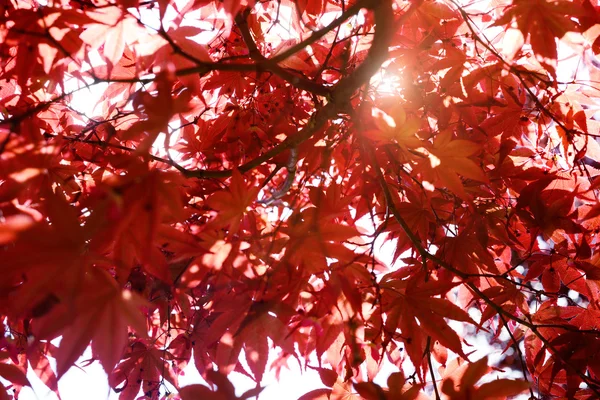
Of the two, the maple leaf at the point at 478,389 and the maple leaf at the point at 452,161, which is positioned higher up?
the maple leaf at the point at 452,161

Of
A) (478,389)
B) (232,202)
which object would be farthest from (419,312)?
(232,202)

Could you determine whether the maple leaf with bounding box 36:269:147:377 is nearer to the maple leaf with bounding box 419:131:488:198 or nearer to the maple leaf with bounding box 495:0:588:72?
the maple leaf with bounding box 419:131:488:198

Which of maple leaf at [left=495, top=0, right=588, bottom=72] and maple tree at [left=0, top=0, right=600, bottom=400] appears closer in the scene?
maple tree at [left=0, top=0, right=600, bottom=400]

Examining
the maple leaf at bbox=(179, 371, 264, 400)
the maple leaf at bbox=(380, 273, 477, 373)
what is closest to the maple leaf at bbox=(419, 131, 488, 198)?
the maple leaf at bbox=(380, 273, 477, 373)

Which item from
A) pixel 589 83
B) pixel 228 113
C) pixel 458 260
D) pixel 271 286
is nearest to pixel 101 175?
pixel 228 113

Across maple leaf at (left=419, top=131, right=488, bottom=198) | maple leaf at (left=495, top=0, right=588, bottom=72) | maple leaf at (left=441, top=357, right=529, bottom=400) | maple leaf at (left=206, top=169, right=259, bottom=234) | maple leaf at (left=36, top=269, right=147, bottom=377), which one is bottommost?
maple leaf at (left=441, top=357, right=529, bottom=400)

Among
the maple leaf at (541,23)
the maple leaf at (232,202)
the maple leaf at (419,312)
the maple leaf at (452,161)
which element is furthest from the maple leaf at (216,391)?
the maple leaf at (541,23)

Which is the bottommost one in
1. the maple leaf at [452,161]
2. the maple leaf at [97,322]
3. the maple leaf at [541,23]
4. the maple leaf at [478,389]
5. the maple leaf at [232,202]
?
the maple leaf at [478,389]

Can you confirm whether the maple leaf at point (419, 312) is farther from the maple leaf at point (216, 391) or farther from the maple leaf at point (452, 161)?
the maple leaf at point (216, 391)

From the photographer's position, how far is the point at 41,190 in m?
0.81

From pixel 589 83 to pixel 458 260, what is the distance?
58cm

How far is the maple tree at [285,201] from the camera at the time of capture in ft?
1.92

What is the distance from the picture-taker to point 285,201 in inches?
40.9

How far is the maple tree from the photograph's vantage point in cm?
59
